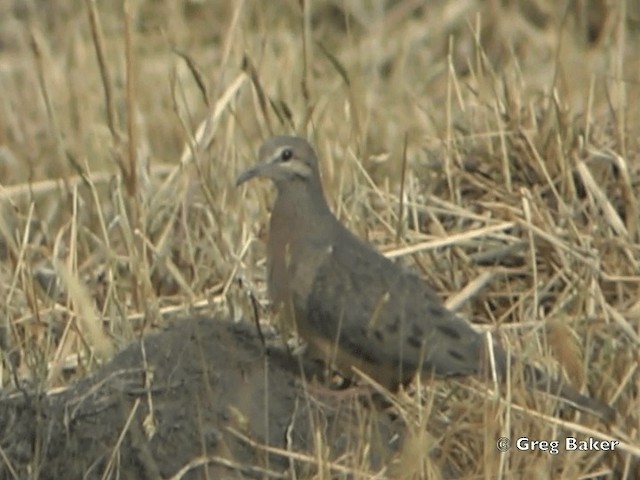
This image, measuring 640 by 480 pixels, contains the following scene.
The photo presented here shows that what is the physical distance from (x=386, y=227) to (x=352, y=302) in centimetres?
96

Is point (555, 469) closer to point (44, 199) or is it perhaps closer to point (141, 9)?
point (44, 199)

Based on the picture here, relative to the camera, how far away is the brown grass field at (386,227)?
17.1 ft

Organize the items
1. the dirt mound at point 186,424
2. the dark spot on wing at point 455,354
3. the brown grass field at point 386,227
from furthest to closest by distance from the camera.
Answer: the dark spot on wing at point 455,354 → the brown grass field at point 386,227 → the dirt mound at point 186,424

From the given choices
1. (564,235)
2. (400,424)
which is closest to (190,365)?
(400,424)

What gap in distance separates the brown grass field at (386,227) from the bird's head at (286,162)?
37 centimetres

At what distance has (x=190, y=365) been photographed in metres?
5.28

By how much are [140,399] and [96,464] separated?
0.81 ft

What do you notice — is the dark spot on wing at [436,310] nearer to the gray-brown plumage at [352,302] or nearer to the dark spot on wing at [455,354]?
the gray-brown plumage at [352,302]

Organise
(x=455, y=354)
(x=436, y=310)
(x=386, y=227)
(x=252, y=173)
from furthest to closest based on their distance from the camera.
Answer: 1. (x=386, y=227)
2. (x=252, y=173)
3. (x=436, y=310)
4. (x=455, y=354)

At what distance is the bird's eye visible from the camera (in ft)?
19.1

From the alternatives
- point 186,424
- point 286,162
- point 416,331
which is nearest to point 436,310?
point 416,331

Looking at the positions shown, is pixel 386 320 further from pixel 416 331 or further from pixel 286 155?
pixel 286 155

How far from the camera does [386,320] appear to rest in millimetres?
5441

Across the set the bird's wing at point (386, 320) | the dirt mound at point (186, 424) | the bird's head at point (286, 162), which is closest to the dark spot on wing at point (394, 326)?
the bird's wing at point (386, 320)
